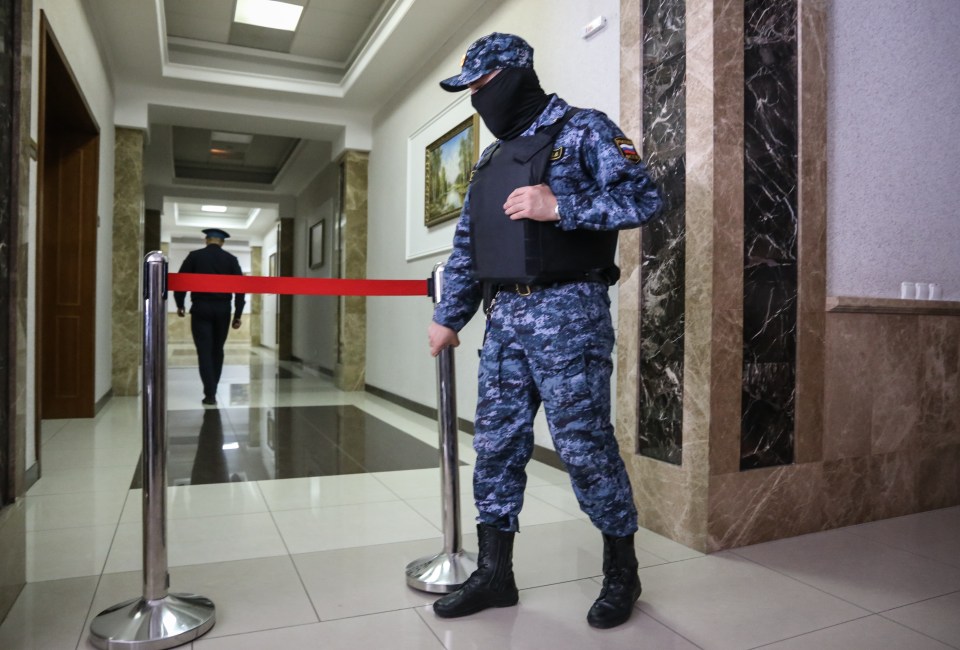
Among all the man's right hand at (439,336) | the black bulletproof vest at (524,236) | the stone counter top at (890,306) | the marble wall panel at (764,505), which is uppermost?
the black bulletproof vest at (524,236)

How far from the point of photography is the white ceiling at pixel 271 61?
5211mm

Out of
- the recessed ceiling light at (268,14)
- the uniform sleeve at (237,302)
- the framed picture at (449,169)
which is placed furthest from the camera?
the uniform sleeve at (237,302)

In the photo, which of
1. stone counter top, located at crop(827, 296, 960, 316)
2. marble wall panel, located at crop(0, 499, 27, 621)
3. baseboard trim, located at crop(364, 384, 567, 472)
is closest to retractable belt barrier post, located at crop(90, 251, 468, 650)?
marble wall panel, located at crop(0, 499, 27, 621)

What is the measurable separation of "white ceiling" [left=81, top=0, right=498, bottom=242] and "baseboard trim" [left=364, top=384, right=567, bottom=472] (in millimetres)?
2707

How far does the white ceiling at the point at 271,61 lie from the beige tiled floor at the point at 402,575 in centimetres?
355

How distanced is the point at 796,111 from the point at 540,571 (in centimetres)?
189

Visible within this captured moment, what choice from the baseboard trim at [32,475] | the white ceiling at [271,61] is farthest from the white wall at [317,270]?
the baseboard trim at [32,475]

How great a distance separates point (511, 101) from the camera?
6.15 ft

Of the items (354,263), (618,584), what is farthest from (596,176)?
(354,263)

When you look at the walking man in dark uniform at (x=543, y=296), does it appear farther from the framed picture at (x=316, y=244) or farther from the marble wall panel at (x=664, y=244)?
the framed picture at (x=316, y=244)

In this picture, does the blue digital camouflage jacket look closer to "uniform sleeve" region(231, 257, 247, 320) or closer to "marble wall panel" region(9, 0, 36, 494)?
"marble wall panel" region(9, 0, 36, 494)

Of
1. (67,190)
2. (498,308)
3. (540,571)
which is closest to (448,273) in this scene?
(498,308)

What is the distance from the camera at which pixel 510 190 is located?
1.84 metres

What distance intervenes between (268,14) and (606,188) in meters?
4.89
